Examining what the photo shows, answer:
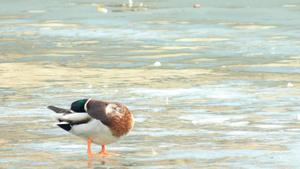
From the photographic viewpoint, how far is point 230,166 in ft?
21.9

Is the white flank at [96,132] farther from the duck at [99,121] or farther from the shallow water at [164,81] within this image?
the shallow water at [164,81]

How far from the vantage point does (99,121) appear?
281 inches

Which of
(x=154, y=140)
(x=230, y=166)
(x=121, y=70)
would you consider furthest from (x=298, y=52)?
(x=230, y=166)

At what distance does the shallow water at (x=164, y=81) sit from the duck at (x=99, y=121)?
193mm

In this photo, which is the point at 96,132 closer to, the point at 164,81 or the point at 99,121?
the point at 99,121

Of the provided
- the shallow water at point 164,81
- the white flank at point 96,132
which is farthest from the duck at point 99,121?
the shallow water at point 164,81

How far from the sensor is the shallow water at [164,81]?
7.39 m

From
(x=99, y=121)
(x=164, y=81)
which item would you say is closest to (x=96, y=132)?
(x=99, y=121)

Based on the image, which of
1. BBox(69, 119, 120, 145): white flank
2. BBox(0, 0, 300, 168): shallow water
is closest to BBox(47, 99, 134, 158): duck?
BBox(69, 119, 120, 145): white flank

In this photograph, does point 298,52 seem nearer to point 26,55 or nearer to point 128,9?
point 26,55

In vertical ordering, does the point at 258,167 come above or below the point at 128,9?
above

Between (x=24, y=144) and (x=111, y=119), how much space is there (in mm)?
1116

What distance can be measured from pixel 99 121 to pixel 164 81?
5.61 meters

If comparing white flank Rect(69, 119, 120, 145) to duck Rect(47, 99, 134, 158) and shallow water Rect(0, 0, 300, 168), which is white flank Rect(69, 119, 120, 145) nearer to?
duck Rect(47, 99, 134, 158)
